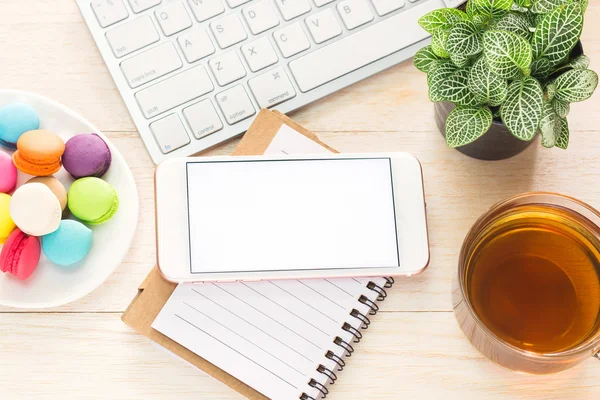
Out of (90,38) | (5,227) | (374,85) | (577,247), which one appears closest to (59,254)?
(5,227)

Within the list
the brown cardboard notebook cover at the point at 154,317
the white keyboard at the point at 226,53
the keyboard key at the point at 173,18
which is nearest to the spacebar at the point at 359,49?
the white keyboard at the point at 226,53

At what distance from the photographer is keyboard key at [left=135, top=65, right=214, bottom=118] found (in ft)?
2.06

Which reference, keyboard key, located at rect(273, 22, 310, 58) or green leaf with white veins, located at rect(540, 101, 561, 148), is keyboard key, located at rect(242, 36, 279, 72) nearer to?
keyboard key, located at rect(273, 22, 310, 58)

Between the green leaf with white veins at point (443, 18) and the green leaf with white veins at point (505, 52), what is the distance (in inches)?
1.6

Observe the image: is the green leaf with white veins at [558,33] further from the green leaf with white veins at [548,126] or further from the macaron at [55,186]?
the macaron at [55,186]

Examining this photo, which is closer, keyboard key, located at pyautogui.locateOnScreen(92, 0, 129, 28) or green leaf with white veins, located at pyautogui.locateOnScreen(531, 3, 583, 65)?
green leaf with white veins, located at pyautogui.locateOnScreen(531, 3, 583, 65)

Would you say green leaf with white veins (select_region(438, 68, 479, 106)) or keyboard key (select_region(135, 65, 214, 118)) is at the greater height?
keyboard key (select_region(135, 65, 214, 118))

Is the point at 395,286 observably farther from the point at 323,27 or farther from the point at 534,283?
the point at 323,27

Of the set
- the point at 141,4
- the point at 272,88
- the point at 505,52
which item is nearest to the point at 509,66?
the point at 505,52

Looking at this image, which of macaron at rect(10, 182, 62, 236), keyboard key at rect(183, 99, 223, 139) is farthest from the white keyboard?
macaron at rect(10, 182, 62, 236)

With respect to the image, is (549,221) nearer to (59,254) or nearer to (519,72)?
(519,72)

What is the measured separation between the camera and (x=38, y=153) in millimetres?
577

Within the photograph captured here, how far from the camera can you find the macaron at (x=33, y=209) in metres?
0.56

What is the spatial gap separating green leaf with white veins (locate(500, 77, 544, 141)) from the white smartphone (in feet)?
0.42
